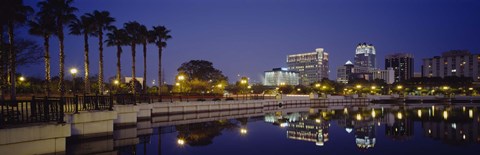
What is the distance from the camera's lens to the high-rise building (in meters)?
177

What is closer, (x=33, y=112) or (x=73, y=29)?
(x=33, y=112)

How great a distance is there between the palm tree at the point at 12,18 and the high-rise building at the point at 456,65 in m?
188

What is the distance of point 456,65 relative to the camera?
184500 mm

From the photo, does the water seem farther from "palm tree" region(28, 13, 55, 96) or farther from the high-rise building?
the high-rise building

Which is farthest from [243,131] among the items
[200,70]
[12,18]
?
[200,70]

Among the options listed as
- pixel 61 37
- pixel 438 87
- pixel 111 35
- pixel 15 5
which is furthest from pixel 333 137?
pixel 438 87

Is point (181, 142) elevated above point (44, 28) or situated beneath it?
situated beneath

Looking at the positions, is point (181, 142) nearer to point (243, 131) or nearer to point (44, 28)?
point (243, 131)

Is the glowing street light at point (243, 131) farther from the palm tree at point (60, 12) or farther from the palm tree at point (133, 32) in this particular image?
the palm tree at point (133, 32)

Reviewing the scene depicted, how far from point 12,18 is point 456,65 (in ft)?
672

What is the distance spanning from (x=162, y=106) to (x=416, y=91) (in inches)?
3907

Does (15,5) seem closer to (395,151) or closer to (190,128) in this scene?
(190,128)

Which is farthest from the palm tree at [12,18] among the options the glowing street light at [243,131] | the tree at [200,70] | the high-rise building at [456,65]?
the high-rise building at [456,65]

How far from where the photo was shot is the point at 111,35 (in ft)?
143
